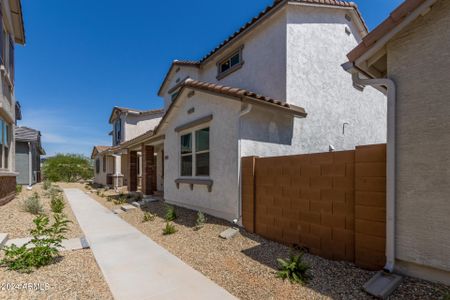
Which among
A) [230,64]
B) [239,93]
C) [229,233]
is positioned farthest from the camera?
[230,64]

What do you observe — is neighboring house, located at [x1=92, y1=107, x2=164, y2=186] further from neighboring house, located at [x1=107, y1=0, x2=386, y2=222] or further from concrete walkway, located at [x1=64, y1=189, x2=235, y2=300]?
concrete walkway, located at [x1=64, y1=189, x2=235, y2=300]

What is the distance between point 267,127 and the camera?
7.36 meters

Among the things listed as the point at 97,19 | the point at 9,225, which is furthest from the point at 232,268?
the point at 97,19

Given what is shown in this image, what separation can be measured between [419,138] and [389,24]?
191cm

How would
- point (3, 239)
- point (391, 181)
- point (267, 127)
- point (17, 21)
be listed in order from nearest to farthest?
point (391, 181)
point (3, 239)
point (267, 127)
point (17, 21)

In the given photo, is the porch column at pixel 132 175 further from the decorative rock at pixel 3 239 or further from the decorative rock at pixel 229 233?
the decorative rock at pixel 229 233

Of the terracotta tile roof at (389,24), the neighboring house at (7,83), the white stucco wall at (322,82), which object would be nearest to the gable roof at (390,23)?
the terracotta tile roof at (389,24)

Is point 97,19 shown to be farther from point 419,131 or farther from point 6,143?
point 419,131

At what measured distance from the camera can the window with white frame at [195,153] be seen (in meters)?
8.56

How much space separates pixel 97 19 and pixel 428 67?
14.9 metres

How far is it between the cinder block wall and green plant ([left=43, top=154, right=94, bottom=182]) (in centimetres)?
3623

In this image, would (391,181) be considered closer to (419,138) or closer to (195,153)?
(419,138)

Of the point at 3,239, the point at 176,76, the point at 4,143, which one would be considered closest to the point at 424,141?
the point at 3,239

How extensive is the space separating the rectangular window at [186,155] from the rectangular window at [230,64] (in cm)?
354
